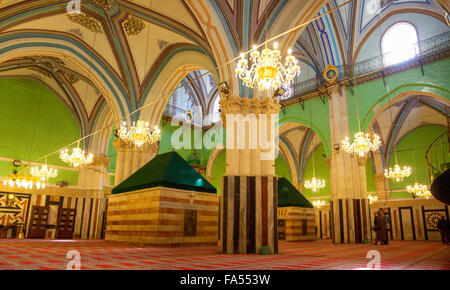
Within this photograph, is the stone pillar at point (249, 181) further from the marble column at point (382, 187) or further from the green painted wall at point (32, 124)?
the marble column at point (382, 187)

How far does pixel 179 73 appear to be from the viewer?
12.1 meters

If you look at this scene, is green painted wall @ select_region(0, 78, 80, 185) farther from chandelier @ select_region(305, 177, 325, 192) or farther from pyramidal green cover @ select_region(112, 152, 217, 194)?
chandelier @ select_region(305, 177, 325, 192)

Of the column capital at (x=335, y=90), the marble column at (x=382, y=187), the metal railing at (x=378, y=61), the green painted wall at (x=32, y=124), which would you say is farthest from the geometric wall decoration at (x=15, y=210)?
the marble column at (x=382, y=187)

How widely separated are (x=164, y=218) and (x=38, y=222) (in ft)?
31.1

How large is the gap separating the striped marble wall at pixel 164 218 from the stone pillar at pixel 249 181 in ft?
5.00

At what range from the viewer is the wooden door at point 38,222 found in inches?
520

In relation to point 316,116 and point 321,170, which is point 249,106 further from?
point 321,170

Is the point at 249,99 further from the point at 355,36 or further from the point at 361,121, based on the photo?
the point at 355,36

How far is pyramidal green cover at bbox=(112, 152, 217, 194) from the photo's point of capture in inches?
303

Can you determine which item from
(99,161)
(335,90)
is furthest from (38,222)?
(335,90)

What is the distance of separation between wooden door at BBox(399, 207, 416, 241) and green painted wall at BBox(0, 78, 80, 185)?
1662cm

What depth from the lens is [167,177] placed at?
7703mm

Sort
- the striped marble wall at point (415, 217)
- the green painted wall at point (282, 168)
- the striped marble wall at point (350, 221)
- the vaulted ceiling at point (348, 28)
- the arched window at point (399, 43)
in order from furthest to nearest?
A: the green painted wall at point (282, 168), the striped marble wall at point (415, 217), the vaulted ceiling at point (348, 28), the arched window at point (399, 43), the striped marble wall at point (350, 221)
